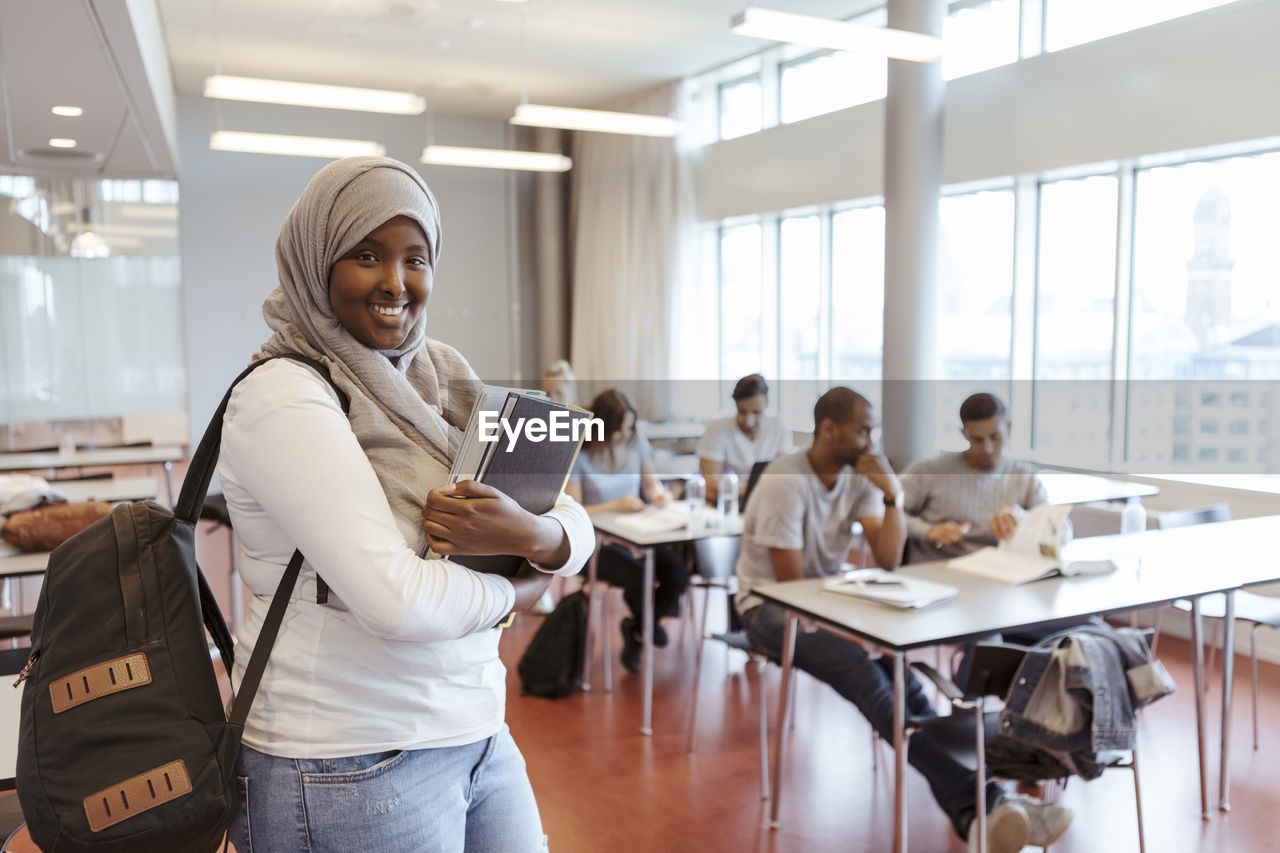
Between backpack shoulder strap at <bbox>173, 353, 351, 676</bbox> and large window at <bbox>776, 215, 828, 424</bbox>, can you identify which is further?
large window at <bbox>776, 215, 828, 424</bbox>

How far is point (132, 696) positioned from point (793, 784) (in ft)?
8.27

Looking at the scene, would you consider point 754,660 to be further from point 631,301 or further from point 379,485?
point 631,301

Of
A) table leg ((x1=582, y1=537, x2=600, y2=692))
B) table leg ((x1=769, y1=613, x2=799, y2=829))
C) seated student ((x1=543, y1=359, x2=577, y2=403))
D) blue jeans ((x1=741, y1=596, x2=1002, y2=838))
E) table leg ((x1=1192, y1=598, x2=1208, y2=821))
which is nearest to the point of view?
blue jeans ((x1=741, y1=596, x2=1002, y2=838))

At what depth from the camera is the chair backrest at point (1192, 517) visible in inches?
144

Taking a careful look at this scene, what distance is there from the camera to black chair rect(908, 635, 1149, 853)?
2227 mm

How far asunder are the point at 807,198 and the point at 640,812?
4.88 metres

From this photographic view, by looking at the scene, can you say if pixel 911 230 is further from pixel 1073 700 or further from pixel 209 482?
pixel 209 482

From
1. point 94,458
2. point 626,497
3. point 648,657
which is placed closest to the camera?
point 648,657

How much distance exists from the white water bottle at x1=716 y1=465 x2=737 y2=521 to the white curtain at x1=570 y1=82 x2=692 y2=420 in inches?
144

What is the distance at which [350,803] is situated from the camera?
100 cm

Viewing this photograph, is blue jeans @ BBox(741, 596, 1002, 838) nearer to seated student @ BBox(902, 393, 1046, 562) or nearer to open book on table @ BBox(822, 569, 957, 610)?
open book on table @ BBox(822, 569, 957, 610)

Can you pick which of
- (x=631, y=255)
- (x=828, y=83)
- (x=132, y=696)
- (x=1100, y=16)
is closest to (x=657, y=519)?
(x=132, y=696)

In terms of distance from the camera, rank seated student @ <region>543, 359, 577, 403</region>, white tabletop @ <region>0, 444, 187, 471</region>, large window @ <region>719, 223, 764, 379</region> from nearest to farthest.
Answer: white tabletop @ <region>0, 444, 187, 471</region> < seated student @ <region>543, 359, 577, 403</region> < large window @ <region>719, 223, 764, 379</region>

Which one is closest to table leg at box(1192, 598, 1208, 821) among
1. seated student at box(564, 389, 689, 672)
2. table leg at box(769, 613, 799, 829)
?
table leg at box(769, 613, 799, 829)
